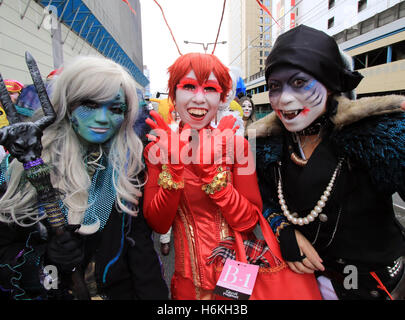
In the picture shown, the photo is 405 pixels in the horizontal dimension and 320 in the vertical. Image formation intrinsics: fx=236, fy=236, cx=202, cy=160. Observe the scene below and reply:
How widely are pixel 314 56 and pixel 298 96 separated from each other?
188 mm

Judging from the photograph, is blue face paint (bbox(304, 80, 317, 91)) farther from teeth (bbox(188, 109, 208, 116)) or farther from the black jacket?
the black jacket

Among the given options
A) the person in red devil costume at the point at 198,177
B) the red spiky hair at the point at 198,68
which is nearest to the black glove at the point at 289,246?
the person in red devil costume at the point at 198,177

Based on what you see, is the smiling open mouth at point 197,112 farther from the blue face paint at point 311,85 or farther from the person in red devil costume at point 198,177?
the blue face paint at point 311,85

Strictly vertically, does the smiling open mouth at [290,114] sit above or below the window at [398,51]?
below

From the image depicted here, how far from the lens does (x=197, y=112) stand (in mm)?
1278

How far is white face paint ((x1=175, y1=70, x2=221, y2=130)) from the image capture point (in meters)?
1.27

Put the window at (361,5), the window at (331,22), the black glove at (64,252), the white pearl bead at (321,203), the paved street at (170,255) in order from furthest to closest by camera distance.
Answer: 1. the window at (331,22)
2. the window at (361,5)
3. the paved street at (170,255)
4. the white pearl bead at (321,203)
5. the black glove at (64,252)

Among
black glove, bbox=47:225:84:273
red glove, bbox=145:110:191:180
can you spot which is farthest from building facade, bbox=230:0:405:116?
black glove, bbox=47:225:84:273

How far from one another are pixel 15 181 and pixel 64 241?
0.35 metres

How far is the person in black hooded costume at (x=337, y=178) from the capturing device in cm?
105

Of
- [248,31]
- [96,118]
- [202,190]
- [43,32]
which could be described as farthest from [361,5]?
[248,31]

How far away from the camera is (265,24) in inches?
2356

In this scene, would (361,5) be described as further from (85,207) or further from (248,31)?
(248,31)

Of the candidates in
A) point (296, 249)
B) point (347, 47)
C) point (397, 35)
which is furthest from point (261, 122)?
point (347, 47)
